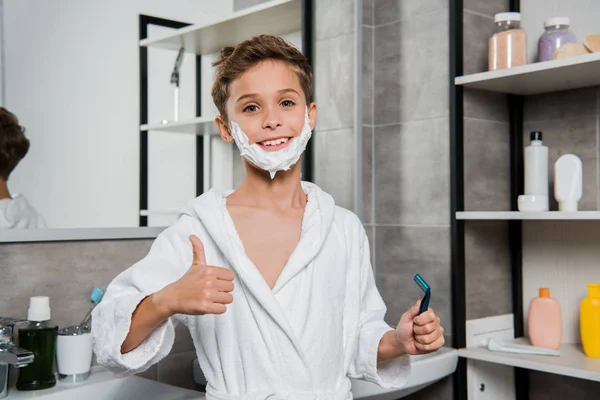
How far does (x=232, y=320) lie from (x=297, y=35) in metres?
1.04

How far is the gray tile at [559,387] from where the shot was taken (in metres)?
1.81

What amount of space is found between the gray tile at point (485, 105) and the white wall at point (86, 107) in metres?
0.76

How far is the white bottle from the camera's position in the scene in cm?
176

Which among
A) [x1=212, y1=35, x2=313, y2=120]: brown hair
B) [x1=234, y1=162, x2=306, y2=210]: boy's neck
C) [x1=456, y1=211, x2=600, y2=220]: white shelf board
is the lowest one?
[x1=456, y1=211, x2=600, y2=220]: white shelf board

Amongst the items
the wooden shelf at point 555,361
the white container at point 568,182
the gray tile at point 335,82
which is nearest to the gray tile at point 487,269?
the wooden shelf at point 555,361

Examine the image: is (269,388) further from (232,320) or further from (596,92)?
(596,92)

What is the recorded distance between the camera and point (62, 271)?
4.80 feet

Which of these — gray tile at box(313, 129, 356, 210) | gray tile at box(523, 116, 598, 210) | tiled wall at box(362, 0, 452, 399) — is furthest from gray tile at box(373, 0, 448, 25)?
gray tile at box(523, 116, 598, 210)

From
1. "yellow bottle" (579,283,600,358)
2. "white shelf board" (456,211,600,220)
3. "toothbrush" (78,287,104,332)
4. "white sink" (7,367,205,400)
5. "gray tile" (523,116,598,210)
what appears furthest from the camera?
"gray tile" (523,116,598,210)

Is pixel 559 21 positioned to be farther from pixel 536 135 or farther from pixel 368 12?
pixel 368 12

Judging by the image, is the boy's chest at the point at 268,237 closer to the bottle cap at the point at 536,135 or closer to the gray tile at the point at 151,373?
the gray tile at the point at 151,373

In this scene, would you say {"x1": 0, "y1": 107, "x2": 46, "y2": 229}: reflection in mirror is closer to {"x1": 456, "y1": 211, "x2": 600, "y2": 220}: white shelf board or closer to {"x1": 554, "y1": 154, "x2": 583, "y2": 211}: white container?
{"x1": 456, "y1": 211, "x2": 600, "y2": 220}: white shelf board

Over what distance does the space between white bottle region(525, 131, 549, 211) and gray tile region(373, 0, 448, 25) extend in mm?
439

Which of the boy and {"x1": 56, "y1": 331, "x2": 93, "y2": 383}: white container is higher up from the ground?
the boy
